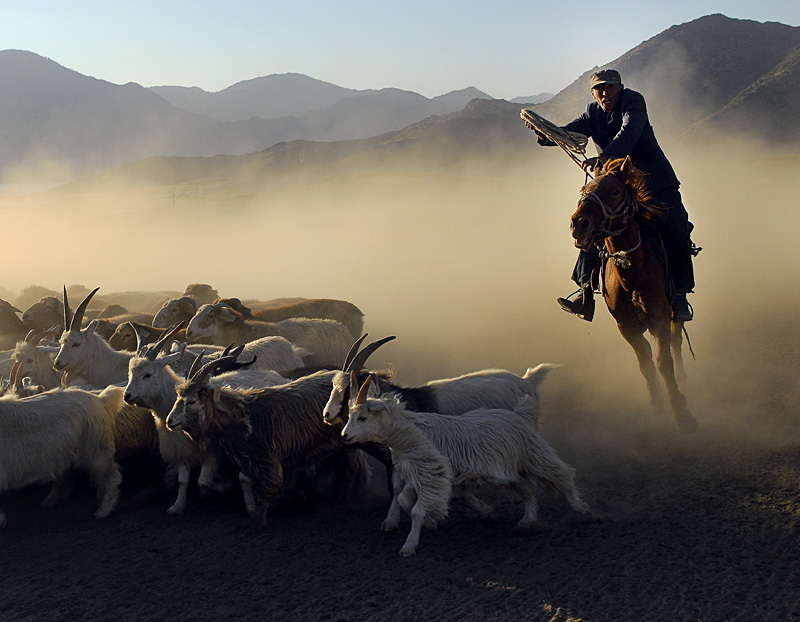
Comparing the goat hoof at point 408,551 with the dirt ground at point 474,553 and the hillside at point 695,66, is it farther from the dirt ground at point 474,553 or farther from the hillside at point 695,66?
the hillside at point 695,66

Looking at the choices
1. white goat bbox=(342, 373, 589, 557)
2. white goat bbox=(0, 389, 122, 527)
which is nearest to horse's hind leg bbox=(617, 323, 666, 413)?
white goat bbox=(342, 373, 589, 557)

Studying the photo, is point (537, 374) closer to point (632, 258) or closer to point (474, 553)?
point (632, 258)

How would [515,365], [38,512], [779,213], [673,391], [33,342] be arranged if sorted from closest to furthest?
[38,512], [673,391], [33,342], [515,365], [779,213]

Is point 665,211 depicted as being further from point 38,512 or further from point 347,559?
point 38,512

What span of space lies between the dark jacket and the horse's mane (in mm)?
208

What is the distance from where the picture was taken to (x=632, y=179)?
7.39 metres

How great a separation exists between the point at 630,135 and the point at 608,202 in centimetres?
92

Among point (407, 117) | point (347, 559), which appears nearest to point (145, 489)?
point (347, 559)

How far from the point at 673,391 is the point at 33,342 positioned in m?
7.54

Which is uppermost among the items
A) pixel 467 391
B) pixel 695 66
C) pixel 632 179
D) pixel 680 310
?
pixel 695 66

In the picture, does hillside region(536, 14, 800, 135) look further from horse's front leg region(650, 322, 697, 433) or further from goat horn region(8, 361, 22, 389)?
goat horn region(8, 361, 22, 389)

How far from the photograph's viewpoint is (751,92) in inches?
2311

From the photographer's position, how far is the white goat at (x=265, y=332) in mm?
10789

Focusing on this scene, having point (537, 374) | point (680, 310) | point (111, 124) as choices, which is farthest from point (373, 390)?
point (111, 124)
